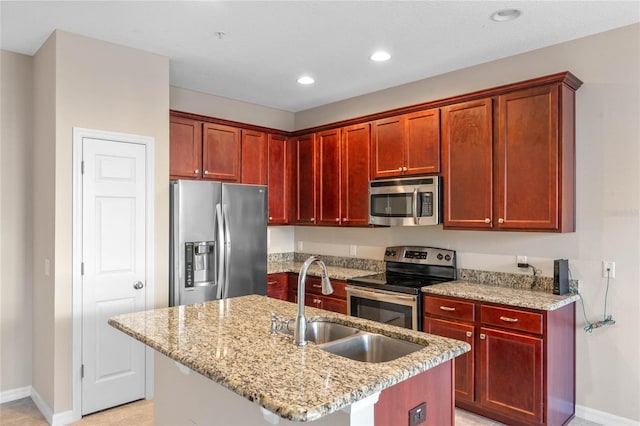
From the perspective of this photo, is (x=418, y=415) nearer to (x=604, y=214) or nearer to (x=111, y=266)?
(x=604, y=214)

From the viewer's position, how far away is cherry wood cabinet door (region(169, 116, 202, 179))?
4.14 m

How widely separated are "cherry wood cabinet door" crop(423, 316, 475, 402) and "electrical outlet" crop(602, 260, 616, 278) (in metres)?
0.99

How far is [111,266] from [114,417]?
110 cm

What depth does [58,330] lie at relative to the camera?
3.07 metres

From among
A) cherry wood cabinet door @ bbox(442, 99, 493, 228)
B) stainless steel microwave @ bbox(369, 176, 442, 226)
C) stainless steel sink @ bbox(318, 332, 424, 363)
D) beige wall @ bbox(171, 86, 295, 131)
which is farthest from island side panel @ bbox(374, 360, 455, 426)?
beige wall @ bbox(171, 86, 295, 131)

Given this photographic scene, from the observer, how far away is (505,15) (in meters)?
2.80

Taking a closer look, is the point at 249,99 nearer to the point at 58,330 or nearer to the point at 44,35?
the point at 44,35

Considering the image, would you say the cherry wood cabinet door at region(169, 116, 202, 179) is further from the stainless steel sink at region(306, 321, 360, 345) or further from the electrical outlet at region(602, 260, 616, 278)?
the electrical outlet at region(602, 260, 616, 278)

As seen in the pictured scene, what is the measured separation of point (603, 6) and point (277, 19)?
2.05m

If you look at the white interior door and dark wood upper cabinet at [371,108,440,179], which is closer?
the white interior door

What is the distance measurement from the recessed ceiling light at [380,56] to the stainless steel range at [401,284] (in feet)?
5.71

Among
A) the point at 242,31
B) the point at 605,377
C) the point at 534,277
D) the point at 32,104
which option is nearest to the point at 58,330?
the point at 32,104

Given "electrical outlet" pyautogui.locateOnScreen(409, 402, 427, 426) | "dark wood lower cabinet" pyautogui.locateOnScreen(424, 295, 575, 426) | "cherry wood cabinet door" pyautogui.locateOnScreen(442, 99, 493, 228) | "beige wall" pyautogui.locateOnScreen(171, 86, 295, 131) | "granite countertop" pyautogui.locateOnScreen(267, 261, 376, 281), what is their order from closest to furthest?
"electrical outlet" pyautogui.locateOnScreen(409, 402, 427, 426) < "dark wood lower cabinet" pyautogui.locateOnScreen(424, 295, 575, 426) < "cherry wood cabinet door" pyautogui.locateOnScreen(442, 99, 493, 228) < "granite countertop" pyautogui.locateOnScreen(267, 261, 376, 281) < "beige wall" pyautogui.locateOnScreen(171, 86, 295, 131)

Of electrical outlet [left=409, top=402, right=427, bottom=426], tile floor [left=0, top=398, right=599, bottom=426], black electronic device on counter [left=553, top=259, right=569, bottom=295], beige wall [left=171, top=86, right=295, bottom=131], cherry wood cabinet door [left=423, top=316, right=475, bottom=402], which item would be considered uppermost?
beige wall [left=171, top=86, right=295, bottom=131]
